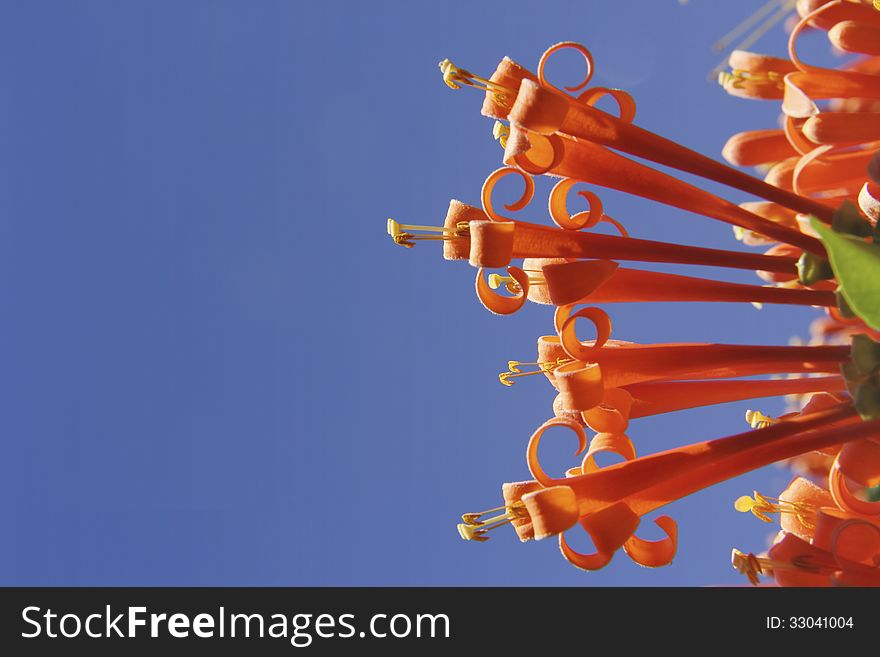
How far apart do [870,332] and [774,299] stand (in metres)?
0.62

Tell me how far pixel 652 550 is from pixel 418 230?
1187 mm

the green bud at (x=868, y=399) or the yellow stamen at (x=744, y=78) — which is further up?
the yellow stamen at (x=744, y=78)

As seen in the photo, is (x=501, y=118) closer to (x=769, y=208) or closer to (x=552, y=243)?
(x=552, y=243)

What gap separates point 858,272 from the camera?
1349mm

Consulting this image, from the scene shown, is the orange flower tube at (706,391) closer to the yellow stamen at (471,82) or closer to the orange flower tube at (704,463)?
the orange flower tube at (704,463)

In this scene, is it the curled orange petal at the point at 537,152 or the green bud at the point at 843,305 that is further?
the curled orange petal at the point at 537,152

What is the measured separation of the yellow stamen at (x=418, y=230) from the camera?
233 cm

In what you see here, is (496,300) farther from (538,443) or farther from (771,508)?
(771,508)

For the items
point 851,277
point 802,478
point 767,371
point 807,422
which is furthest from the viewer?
point 802,478

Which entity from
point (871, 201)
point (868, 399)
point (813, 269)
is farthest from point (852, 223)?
point (868, 399)

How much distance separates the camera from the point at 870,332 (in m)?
2.72

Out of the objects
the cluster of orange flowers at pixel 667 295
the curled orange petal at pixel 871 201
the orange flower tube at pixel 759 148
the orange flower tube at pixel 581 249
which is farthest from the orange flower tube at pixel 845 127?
the orange flower tube at pixel 759 148

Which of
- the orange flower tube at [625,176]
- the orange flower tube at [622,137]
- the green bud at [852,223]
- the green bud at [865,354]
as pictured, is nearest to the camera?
the green bud at [865,354]

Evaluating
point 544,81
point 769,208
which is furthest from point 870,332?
point 544,81
